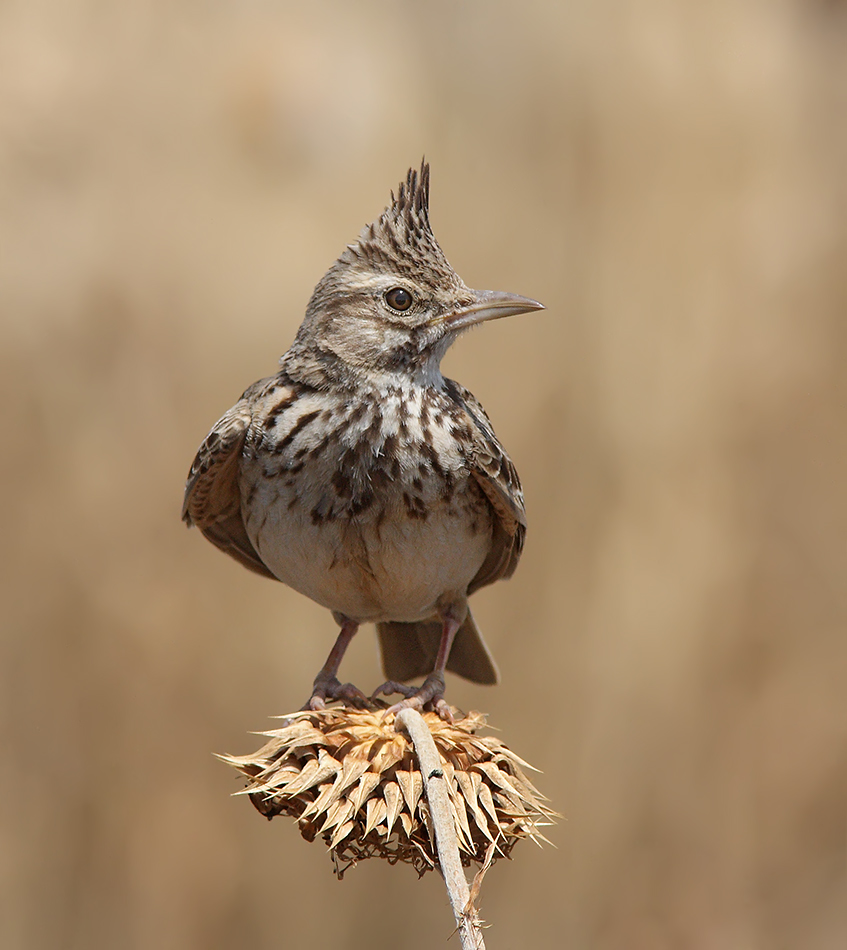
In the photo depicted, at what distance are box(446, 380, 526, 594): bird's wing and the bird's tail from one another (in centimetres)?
46

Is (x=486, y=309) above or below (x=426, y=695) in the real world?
above

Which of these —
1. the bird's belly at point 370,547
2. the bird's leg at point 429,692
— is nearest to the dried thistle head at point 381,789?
the bird's leg at point 429,692

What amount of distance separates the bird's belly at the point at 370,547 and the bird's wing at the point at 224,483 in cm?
16

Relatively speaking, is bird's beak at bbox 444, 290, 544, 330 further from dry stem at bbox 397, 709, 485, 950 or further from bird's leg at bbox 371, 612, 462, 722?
dry stem at bbox 397, 709, 485, 950

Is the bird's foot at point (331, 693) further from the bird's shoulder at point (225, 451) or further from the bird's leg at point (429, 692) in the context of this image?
the bird's shoulder at point (225, 451)

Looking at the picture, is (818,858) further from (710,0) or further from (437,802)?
(710,0)

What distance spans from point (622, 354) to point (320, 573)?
8.98 feet

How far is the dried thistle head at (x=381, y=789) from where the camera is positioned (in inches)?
82.7

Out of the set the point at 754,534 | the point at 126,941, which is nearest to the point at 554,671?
the point at 754,534

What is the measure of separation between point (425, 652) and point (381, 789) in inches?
69.1

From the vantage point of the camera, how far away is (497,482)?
3.09 metres

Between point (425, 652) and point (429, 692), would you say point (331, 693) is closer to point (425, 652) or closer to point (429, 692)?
point (429, 692)

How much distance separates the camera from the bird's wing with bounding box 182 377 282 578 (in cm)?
312


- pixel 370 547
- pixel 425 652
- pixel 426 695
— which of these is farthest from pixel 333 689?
pixel 425 652
